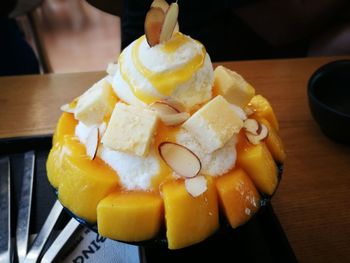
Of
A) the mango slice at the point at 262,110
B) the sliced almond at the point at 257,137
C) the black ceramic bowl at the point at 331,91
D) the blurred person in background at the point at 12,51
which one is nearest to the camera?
the sliced almond at the point at 257,137

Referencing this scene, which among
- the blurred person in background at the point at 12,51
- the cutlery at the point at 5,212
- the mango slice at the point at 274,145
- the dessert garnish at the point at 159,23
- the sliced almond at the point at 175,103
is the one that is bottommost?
the blurred person in background at the point at 12,51

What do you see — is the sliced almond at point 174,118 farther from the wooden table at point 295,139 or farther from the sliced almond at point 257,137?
the wooden table at point 295,139

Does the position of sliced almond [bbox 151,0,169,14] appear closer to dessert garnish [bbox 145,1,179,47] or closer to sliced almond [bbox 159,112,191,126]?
dessert garnish [bbox 145,1,179,47]

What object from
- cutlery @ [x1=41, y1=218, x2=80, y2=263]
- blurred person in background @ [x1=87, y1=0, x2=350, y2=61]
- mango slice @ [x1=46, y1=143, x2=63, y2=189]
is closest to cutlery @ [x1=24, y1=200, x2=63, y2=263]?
cutlery @ [x1=41, y1=218, x2=80, y2=263]

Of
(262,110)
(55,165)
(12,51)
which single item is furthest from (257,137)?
(12,51)

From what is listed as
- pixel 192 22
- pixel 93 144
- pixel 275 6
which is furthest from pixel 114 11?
pixel 93 144

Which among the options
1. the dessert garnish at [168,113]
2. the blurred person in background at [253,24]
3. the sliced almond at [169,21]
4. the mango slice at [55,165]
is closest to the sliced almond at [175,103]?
the dessert garnish at [168,113]
